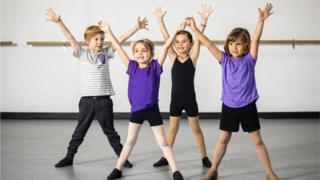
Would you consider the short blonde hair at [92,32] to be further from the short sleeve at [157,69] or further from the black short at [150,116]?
the black short at [150,116]

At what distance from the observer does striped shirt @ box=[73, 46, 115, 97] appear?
346cm

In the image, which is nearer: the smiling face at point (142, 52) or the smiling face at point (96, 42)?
the smiling face at point (142, 52)

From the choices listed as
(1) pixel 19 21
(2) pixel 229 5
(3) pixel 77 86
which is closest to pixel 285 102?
(2) pixel 229 5

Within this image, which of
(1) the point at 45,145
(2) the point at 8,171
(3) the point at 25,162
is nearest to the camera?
(2) the point at 8,171

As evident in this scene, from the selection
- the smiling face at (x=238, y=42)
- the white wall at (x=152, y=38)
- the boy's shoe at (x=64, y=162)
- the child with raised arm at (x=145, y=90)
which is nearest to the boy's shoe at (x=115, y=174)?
the child with raised arm at (x=145, y=90)

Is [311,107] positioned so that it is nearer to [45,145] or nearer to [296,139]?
[296,139]

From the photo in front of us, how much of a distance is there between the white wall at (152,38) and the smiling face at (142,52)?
3339 millimetres

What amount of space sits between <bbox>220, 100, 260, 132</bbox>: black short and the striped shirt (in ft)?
3.41

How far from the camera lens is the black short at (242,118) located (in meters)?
2.89

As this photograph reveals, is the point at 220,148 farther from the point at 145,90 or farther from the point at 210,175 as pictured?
→ the point at 145,90

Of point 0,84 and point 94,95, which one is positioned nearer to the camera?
point 94,95

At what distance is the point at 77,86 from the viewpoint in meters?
6.60

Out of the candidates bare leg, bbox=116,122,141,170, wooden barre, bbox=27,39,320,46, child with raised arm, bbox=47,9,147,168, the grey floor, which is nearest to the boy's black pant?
child with raised arm, bbox=47,9,147,168

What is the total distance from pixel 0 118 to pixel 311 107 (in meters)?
4.72
